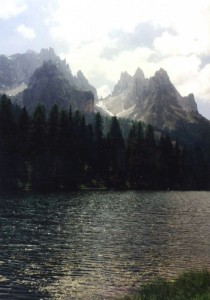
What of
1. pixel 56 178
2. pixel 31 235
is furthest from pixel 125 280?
pixel 56 178

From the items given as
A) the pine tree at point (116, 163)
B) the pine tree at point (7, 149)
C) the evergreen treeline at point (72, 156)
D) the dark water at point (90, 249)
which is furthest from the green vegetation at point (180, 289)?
the pine tree at point (116, 163)

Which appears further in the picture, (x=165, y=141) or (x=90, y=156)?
(x=165, y=141)

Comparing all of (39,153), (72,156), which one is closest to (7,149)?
(39,153)

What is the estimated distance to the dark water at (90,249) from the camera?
1238 inches

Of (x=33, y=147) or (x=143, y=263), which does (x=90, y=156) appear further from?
(x=143, y=263)

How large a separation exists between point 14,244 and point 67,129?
109 metres

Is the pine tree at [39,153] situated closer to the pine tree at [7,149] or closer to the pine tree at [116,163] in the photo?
the pine tree at [7,149]

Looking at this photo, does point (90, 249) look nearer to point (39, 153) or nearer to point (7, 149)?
point (7, 149)

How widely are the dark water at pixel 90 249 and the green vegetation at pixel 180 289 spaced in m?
2.52

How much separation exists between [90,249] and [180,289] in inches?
743

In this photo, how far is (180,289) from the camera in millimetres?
27875

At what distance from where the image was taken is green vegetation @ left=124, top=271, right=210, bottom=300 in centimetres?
2586

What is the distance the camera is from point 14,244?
4609 centimetres

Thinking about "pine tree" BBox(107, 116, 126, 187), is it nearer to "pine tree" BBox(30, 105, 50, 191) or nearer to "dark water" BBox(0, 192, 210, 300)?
"pine tree" BBox(30, 105, 50, 191)
